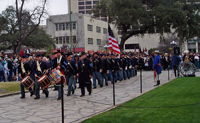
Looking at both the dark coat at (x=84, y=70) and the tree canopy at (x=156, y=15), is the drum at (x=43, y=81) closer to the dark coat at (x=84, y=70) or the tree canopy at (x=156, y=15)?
the dark coat at (x=84, y=70)

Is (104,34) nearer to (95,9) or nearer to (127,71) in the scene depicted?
(95,9)

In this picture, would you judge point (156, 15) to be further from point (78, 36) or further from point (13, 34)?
point (13, 34)

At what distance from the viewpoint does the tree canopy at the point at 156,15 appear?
31797mm

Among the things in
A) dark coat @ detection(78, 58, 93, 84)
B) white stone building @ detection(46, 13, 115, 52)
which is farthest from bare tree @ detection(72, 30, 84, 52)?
dark coat @ detection(78, 58, 93, 84)

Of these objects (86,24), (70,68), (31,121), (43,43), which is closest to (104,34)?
(86,24)

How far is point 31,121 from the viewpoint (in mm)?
7145

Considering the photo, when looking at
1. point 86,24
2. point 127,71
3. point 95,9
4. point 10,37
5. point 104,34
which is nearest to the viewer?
point 127,71

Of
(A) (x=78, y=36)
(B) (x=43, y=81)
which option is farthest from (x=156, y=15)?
(A) (x=78, y=36)

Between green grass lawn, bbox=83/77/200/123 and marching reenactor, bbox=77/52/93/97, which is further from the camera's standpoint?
marching reenactor, bbox=77/52/93/97

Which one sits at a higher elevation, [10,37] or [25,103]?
[10,37]

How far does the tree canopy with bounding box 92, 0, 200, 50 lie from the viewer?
3180cm

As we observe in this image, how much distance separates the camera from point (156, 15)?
1284 inches

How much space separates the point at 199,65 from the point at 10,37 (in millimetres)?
36756

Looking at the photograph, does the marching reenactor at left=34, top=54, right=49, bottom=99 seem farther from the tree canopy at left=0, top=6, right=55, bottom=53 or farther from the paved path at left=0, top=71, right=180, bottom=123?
the tree canopy at left=0, top=6, right=55, bottom=53
